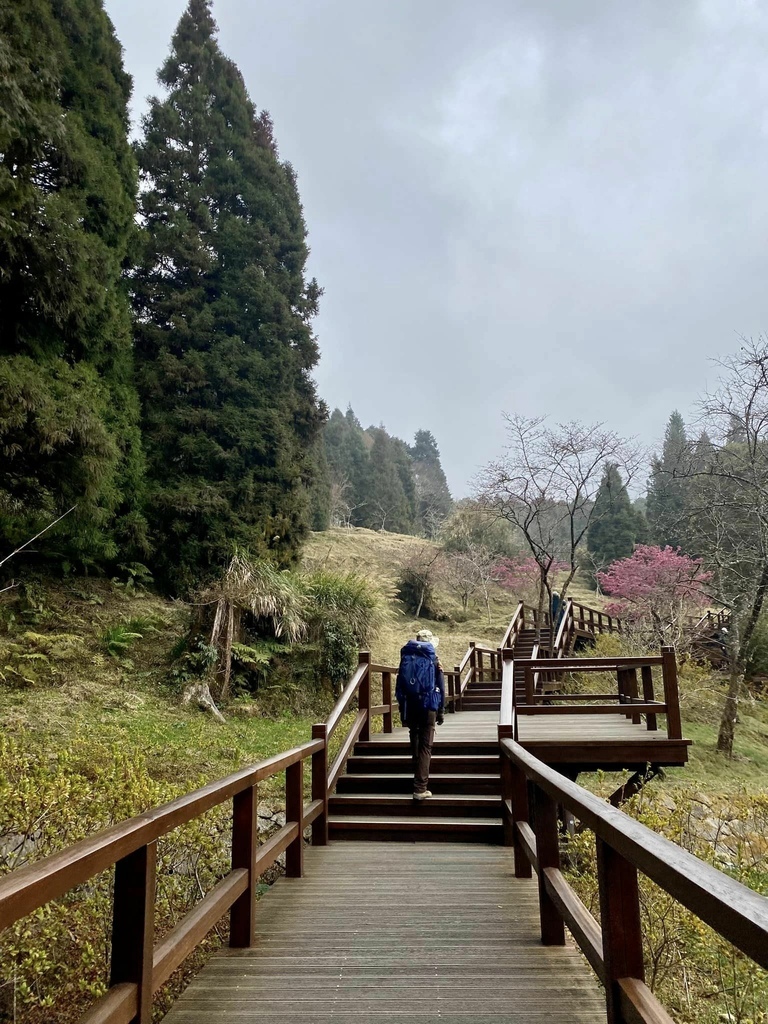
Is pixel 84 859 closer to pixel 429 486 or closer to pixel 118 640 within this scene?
pixel 118 640

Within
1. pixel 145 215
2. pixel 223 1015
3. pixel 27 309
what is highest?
pixel 145 215

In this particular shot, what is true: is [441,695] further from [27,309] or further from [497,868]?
[27,309]

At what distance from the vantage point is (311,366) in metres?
17.9

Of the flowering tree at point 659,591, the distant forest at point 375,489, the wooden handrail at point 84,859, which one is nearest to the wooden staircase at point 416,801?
the wooden handrail at point 84,859

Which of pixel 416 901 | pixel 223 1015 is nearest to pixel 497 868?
pixel 416 901

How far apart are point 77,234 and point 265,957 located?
35.9 ft

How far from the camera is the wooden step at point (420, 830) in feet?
17.4

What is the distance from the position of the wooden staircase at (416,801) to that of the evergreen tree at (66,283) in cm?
651

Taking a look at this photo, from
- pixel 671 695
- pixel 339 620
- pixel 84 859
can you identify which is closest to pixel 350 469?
pixel 339 620

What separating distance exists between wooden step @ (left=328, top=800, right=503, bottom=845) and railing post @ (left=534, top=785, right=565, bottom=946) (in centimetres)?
244

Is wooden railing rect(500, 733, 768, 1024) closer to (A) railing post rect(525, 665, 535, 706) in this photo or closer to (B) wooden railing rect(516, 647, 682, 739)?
(B) wooden railing rect(516, 647, 682, 739)

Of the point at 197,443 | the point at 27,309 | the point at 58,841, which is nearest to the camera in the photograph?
the point at 58,841

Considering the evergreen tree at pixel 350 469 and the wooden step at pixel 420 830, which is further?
the evergreen tree at pixel 350 469

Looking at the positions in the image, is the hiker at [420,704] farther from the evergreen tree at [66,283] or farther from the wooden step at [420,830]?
the evergreen tree at [66,283]
